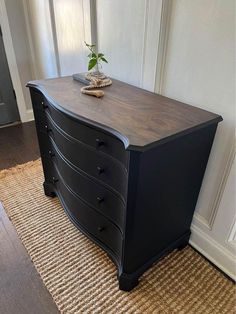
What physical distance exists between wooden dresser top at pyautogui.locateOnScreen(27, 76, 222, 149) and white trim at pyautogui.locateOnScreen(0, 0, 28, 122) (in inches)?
60.0

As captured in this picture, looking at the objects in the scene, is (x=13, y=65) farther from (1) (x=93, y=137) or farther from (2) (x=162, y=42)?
(1) (x=93, y=137)

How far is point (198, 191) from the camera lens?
122 centimetres

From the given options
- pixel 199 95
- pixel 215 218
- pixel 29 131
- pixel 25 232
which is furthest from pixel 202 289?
pixel 29 131

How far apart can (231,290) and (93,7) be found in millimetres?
1825

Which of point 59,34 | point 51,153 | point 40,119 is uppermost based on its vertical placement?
point 59,34

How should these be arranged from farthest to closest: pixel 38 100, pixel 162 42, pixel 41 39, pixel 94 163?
pixel 41 39 < pixel 38 100 < pixel 162 42 < pixel 94 163

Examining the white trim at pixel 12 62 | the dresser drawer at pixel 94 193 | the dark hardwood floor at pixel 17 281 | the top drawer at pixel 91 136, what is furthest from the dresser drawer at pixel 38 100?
the white trim at pixel 12 62

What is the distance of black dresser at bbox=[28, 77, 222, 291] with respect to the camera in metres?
0.86

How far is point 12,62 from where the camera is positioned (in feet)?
8.41

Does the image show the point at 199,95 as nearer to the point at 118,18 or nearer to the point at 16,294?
the point at 118,18

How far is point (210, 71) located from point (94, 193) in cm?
76

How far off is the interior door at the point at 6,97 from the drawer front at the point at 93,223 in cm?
184

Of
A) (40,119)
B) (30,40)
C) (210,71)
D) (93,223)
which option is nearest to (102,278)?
(93,223)

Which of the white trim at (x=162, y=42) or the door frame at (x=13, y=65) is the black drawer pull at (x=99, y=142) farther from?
the door frame at (x=13, y=65)
